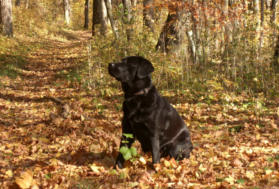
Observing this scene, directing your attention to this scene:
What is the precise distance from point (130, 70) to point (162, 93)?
14.9 feet

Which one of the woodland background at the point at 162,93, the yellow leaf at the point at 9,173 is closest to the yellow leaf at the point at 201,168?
the woodland background at the point at 162,93

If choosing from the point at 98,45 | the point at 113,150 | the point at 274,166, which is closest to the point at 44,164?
the point at 113,150

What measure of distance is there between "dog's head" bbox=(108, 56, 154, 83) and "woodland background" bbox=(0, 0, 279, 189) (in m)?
1.15

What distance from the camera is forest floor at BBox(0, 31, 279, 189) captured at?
3.58m

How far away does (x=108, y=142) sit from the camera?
5.05 metres

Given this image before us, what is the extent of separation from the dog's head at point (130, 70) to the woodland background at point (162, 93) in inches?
45.4

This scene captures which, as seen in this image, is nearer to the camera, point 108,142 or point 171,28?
point 108,142

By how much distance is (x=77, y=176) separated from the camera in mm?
A: 3697

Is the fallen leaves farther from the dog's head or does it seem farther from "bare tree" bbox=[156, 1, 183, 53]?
"bare tree" bbox=[156, 1, 183, 53]

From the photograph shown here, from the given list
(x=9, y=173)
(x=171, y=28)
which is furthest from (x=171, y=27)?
(x=9, y=173)

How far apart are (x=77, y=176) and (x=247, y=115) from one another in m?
4.60

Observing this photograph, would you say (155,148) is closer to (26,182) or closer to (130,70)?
(130,70)

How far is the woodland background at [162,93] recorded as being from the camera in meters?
3.73

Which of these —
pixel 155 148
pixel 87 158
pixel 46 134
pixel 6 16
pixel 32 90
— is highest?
pixel 6 16
